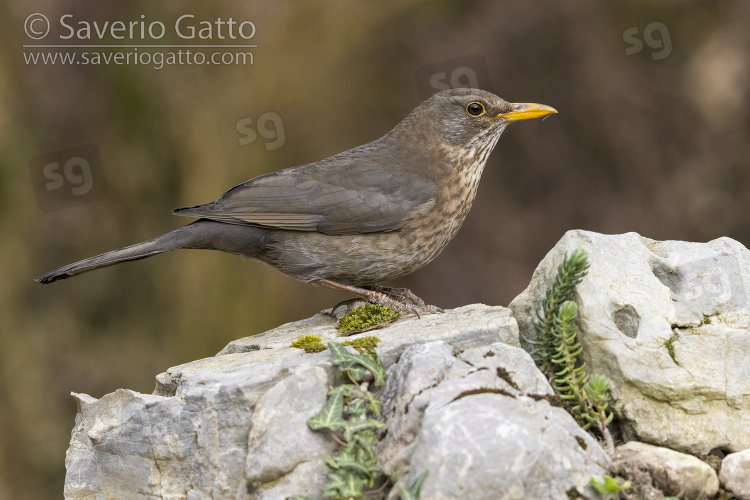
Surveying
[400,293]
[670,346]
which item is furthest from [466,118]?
[670,346]

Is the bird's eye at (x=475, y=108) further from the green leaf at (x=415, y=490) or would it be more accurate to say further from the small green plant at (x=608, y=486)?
the green leaf at (x=415, y=490)

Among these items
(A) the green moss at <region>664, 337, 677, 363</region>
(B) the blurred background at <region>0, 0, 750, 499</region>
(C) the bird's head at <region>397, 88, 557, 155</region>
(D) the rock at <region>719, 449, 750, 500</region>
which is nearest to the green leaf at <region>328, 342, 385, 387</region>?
(A) the green moss at <region>664, 337, 677, 363</region>

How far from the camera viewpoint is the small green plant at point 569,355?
13.4ft

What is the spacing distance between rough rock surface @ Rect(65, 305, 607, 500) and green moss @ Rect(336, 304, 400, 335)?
0.63ft

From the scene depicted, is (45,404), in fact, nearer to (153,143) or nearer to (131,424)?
(153,143)

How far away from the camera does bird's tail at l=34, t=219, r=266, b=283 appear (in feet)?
18.4

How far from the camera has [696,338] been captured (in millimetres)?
4391

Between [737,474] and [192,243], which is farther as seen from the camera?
[192,243]

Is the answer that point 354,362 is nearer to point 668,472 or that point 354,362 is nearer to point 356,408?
point 356,408

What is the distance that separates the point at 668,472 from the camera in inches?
150

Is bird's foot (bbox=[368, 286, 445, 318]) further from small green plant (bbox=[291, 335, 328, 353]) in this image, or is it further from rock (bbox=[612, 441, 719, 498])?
rock (bbox=[612, 441, 719, 498])

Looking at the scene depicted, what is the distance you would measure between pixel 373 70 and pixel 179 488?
609 centimetres

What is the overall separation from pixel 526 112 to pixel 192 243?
2421 millimetres

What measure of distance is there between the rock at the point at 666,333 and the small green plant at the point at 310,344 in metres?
1.07
